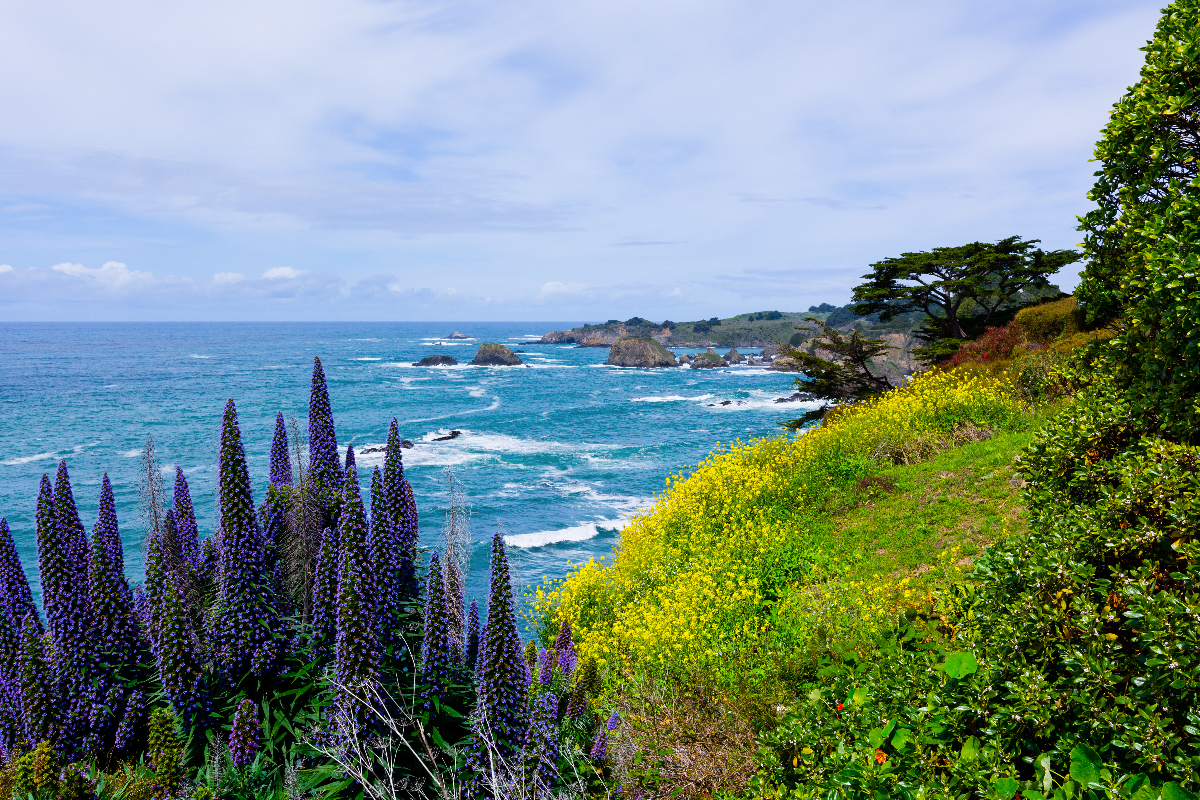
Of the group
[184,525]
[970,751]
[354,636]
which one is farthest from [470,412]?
[970,751]

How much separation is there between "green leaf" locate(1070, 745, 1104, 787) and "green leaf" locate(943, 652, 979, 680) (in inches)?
28.0

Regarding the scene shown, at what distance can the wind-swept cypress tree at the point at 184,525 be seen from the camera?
7.08 metres

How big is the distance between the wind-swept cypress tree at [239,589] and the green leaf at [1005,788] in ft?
17.1

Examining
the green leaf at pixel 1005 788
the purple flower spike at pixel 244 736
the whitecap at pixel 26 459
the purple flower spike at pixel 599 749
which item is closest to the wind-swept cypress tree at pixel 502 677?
the purple flower spike at pixel 244 736

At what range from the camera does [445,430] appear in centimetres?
5534

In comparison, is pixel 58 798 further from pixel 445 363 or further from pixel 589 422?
pixel 445 363

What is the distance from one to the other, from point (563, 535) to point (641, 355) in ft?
311

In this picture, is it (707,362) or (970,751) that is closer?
(970,751)

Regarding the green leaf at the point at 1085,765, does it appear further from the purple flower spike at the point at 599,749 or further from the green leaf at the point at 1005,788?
the purple flower spike at the point at 599,749

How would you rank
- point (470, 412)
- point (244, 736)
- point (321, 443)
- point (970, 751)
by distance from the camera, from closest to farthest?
1. point (970, 751)
2. point (244, 736)
3. point (321, 443)
4. point (470, 412)

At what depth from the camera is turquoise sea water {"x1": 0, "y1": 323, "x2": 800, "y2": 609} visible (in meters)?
32.0

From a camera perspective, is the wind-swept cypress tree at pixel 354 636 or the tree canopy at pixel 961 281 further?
the tree canopy at pixel 961 281

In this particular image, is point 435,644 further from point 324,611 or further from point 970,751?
point 970,751

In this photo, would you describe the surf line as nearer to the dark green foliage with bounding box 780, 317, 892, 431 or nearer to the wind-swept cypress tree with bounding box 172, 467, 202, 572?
the dark green foliage with bounding box 780, 317, 892, 431
